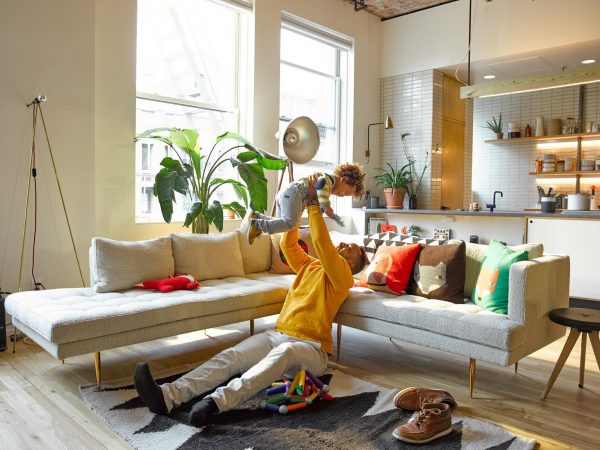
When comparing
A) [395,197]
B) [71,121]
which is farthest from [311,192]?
[395,197]

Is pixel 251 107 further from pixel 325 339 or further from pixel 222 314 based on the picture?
pixel 325 339

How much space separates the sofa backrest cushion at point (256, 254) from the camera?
4391mm

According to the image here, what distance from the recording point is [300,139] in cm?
493

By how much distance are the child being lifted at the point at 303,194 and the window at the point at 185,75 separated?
2148 millimetres

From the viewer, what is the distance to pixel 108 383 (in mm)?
2957

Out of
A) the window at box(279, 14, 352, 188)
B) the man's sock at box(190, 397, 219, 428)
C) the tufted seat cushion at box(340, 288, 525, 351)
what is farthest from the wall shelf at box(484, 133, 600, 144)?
the man's sock at box(190, 397, 219, 428)

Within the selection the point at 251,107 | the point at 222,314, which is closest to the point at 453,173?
the point at 251,107

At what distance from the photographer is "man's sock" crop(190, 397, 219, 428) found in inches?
91.3

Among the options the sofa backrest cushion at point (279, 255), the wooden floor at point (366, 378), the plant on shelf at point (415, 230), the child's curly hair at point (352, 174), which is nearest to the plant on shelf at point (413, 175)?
the plant on shelf at point (415, 230)

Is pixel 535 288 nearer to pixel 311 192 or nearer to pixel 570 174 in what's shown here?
pixel 311 192

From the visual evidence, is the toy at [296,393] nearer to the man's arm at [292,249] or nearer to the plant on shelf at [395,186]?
the man's arm at [292,249]

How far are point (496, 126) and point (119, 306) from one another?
22.3 feet

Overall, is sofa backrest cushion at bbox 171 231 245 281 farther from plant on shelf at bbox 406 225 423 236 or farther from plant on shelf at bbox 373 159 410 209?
plant on shelf at bbox 373 159 410 209

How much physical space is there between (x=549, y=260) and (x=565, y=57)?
14.1 feet
